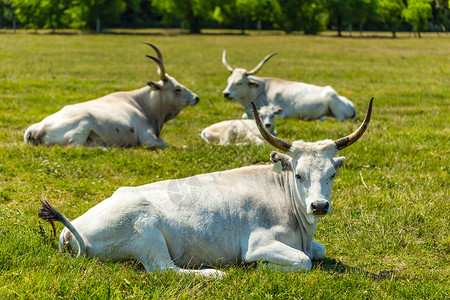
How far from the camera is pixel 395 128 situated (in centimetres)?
1214

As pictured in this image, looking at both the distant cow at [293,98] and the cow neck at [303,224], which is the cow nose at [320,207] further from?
the distant cow at [293,98]

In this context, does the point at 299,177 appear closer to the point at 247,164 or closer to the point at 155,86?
the point at 247,164

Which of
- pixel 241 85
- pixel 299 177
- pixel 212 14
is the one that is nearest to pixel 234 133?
pixel 241 85

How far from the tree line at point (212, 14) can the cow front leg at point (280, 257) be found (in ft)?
218

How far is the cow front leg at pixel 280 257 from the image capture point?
5180 mm

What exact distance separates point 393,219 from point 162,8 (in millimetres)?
86074

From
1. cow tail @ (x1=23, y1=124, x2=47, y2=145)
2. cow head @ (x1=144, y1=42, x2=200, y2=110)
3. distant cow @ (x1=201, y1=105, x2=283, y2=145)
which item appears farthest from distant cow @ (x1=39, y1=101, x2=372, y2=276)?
cow head @ (x1=144, y1=42, x2=200, y2=110)

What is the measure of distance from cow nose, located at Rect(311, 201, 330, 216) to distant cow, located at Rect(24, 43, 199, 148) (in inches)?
238

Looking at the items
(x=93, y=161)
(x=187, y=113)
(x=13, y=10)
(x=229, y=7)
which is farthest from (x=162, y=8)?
(x=93, y=161)

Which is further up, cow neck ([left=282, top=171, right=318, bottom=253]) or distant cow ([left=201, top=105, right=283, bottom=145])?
cow neck ([left=282, top=171, right=318, bottom=253])

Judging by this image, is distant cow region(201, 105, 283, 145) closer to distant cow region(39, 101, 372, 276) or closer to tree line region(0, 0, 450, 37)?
distant cow region(39, 101, 372, 276)

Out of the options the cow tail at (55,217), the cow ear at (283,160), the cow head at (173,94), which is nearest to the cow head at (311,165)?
the cow ear at (283,160)

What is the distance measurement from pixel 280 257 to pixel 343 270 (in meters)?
0.69

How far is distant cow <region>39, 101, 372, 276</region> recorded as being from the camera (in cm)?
511
